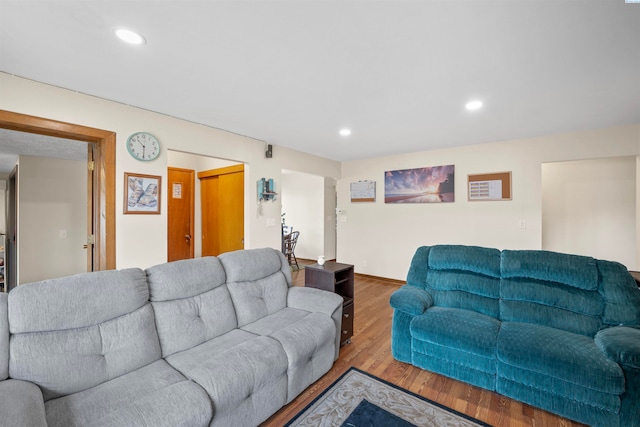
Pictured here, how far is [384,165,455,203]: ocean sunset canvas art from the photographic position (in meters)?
4.37

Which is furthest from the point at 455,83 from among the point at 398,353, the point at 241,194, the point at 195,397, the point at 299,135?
the point at 241,194

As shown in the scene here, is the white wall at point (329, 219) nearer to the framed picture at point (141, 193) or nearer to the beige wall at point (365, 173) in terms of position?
the beige wall at point (365, 173)

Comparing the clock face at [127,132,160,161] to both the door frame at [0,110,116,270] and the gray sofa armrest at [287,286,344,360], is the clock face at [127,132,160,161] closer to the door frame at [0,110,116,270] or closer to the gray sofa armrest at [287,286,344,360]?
the door frame at [0,110,116,270]

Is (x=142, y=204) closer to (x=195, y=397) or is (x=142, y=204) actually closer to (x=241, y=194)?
(x=241, y=194)

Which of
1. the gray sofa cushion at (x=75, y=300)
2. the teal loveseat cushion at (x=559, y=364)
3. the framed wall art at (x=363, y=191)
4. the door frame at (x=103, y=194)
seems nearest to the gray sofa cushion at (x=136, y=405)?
the gray sofa cushion at (x=75, y=300)

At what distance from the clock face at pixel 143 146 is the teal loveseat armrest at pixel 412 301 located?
9.26ft

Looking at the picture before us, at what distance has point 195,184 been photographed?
4.73 metres

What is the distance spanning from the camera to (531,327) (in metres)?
1.98

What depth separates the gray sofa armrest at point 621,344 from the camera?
59.6 inches

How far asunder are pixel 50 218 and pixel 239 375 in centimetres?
471

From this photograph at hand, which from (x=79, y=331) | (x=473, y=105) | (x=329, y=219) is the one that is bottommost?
(x=79, y=331)

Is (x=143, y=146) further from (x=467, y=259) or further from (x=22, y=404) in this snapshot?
(x=467, y=259)

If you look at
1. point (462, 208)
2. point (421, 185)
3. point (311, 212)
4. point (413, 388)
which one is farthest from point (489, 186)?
point (311, 212)

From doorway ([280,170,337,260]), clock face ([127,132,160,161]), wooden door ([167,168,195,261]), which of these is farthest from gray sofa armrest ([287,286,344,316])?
doorway ([280,170,337,260])
